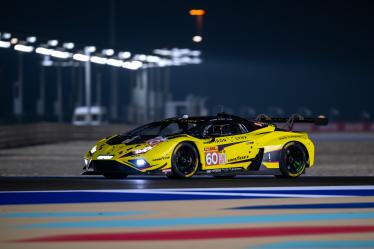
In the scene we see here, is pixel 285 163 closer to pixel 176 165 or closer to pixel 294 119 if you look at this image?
pixel 294 119

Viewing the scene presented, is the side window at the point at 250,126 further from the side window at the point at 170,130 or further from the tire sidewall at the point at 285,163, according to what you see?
the side window at the point at 170,130

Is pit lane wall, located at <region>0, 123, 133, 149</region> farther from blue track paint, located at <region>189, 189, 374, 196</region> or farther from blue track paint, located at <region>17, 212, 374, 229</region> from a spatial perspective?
blue track paint, located at <region>17, 212, 374, 229</region>

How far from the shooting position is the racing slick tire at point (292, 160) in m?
15.6

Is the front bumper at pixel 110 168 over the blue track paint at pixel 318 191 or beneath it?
over

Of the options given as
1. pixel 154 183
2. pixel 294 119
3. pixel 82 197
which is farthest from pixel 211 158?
pixel 82 197

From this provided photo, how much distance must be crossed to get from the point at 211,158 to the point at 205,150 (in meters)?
0.20

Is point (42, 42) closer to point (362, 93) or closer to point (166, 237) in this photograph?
point (166, 237)

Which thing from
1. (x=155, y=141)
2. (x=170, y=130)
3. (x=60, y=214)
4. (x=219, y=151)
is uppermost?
(x=170, y=130)

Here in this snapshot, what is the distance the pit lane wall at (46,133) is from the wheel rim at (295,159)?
1667 centimetres

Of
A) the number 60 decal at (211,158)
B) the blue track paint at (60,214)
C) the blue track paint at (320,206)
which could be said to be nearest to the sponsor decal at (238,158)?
the number 60 decal at (211,158)

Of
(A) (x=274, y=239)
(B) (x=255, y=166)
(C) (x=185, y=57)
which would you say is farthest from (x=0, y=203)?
(C) (x=185, y=57)

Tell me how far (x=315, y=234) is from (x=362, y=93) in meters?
96.4

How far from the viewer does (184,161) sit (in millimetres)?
14555

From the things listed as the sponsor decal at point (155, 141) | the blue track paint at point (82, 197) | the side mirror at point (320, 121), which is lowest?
the blue track paint at point (82, 197)
